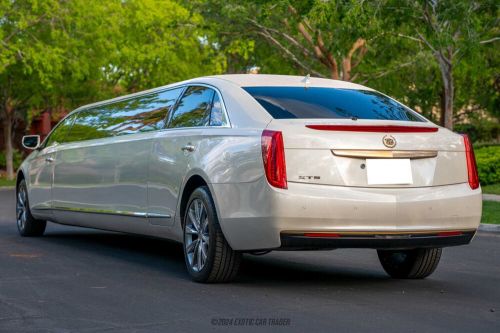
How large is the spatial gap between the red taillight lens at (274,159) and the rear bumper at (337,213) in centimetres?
6

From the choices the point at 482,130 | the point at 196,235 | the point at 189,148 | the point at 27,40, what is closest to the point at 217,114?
the point at 189,148

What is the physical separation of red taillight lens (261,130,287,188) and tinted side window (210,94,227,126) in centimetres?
85

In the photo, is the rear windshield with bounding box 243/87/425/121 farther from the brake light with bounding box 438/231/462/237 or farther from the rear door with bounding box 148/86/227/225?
the brake light with bounding box 438/231/462/237

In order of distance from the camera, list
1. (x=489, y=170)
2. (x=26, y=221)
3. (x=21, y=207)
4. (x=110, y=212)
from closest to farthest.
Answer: (x=110, y=212)
(x=26, y=221)
(x=21, y=207)
(x=489, y=170)

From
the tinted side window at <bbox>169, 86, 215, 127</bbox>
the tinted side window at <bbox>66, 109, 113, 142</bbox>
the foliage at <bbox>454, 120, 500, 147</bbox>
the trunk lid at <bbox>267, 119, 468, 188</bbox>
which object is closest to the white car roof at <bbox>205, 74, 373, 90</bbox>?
the tinted side window at <bbox>169, 86, 215, 127</bbox>

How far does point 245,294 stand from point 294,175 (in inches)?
37.8

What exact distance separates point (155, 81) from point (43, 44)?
769cm

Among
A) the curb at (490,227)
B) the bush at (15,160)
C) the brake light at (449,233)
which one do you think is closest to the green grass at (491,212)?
the curb at (490,227)

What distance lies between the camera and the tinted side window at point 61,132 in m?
12.3

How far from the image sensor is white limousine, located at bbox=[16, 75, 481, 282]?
7539 millimetres

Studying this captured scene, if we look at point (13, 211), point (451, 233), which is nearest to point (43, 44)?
point (13, 211)

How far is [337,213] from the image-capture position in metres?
7.48

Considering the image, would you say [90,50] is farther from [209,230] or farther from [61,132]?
[209,230]

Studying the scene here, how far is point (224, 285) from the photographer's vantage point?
812 cm
